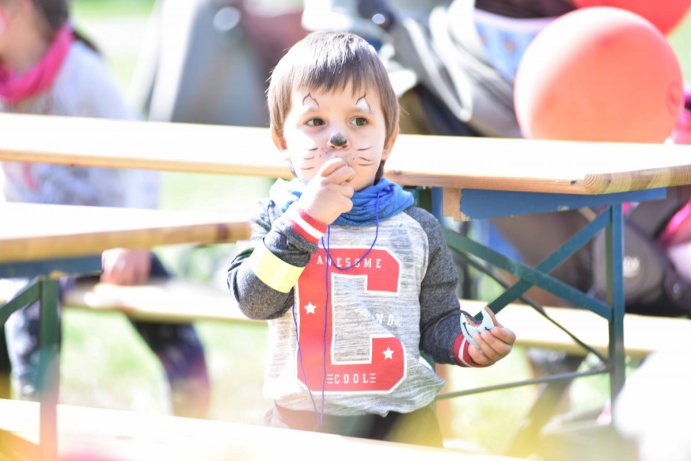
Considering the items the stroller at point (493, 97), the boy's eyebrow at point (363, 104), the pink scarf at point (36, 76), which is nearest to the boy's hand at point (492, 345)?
the boy's eyebrow at point (363, 104)

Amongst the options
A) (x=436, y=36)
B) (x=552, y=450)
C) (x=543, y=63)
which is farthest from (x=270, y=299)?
(x=436, y=36)

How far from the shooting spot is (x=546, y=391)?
4316 mm

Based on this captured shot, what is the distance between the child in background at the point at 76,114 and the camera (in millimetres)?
4637

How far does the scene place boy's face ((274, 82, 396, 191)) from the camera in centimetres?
259

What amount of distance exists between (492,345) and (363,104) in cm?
54

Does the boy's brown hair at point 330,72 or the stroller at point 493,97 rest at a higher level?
the boy's brown hair at point 330,72

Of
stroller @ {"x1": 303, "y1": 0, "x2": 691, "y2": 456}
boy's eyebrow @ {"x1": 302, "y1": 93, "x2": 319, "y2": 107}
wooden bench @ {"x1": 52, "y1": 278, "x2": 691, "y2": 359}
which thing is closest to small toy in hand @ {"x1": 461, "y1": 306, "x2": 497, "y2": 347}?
boy's eyebrow @ {"x1": 302, "y1": 93, "x2": 319, "y2": 107}

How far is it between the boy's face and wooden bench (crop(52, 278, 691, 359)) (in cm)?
158

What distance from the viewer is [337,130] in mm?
2586

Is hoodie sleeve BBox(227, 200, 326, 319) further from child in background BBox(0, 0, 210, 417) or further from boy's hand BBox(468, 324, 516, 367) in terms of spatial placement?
child in background BBox(0, 0, 210, 417)

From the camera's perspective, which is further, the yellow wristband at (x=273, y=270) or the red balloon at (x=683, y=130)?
the red balloon at (x=683, y=130)

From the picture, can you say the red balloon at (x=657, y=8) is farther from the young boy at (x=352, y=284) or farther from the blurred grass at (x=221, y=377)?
the young boy at (x=352, y=284)

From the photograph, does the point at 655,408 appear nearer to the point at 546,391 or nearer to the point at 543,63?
the point at 543,63

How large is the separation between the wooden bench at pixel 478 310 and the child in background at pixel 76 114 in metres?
0.12
